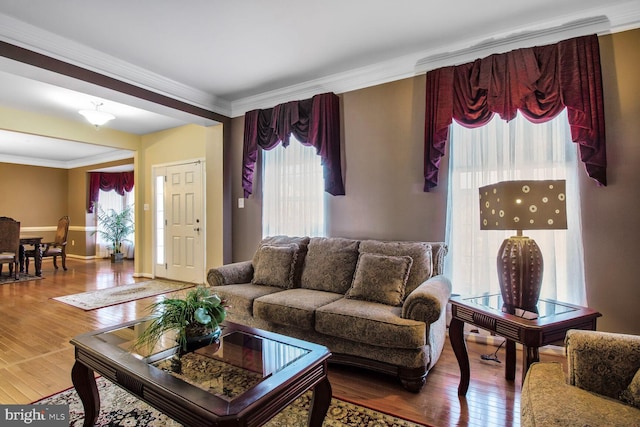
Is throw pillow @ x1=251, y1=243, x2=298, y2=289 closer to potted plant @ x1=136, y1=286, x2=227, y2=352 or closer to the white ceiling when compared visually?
potted plant @ x1=136, y1=286, x2=227, y2=352

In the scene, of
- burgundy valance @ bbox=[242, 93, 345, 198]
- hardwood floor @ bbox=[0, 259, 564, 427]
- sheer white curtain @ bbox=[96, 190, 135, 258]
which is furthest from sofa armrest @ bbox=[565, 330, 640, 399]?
sheer white curtain @ bbox=[96, 190, 135, 258]

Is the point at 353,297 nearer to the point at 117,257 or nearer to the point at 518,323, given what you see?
the point at 518,323

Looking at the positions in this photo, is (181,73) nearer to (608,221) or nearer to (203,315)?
(203,315)

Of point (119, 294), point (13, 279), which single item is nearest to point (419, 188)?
point (119, 294)

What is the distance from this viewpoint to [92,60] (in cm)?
313

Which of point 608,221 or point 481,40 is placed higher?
point 481,40

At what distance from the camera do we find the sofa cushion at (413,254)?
107 inches

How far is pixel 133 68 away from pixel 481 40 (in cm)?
334

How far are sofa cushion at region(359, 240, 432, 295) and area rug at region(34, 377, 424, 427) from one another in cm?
102

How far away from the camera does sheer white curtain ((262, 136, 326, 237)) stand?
386 cm

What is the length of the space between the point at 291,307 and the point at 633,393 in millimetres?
1894

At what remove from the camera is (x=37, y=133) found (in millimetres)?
4969

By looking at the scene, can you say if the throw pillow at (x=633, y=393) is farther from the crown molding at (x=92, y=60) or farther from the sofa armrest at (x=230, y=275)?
the crown molding at (x=92, y=60)

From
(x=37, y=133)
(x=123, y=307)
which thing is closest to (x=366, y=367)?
(x=123, y=307)
